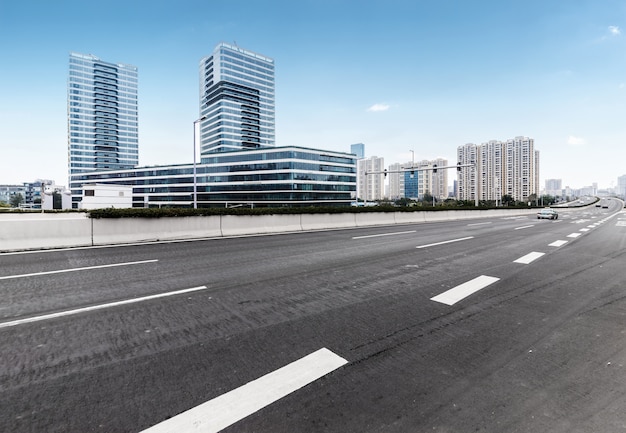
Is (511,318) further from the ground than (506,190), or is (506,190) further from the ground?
(506,190)

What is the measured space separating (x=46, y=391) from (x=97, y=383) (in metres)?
0.35

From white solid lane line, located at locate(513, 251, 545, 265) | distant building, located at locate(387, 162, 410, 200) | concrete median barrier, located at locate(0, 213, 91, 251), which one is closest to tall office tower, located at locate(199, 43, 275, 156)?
distant building, located at locate(387, 162, 410, 200)

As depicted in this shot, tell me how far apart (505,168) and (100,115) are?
17132 centimetres

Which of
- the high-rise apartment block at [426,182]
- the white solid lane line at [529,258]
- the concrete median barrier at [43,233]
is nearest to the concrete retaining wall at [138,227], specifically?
the concrete median barrier at [43,233]

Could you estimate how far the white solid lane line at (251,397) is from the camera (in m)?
2.11

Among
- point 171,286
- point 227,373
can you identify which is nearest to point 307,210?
point 171,286

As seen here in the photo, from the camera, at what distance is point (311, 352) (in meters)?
3.13

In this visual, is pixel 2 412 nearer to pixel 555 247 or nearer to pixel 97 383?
pixel 97 383

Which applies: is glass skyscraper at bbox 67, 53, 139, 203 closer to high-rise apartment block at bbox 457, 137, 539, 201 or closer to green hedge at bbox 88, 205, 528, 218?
high-rise apartment block at bbox 457, 137, 539, 201

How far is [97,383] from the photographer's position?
2.59 meters

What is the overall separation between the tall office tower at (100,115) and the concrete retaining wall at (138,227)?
502ft

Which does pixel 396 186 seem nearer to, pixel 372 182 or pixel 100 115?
pixel 372 182

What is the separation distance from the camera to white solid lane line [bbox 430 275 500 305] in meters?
4.91

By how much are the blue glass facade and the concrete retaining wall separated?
74508 millimetres
